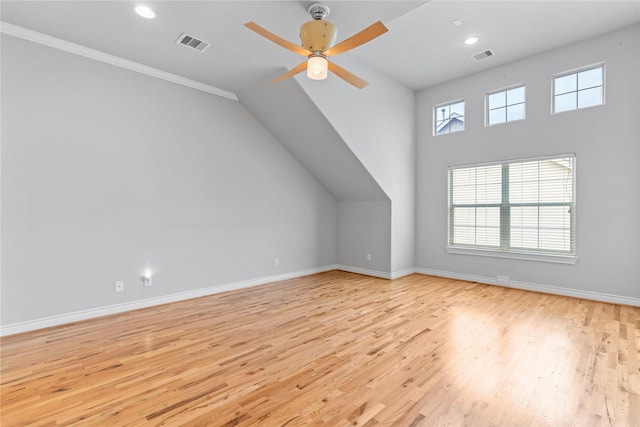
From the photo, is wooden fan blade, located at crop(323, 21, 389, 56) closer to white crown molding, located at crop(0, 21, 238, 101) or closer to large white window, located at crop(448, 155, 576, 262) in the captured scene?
white crown molding, located at crop(0, 21, 238, 101)

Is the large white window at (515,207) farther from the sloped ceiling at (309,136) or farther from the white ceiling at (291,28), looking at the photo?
the white ceiling at (291,28)

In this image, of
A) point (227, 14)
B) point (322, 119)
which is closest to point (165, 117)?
point (227, 14)

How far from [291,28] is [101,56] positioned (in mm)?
2387

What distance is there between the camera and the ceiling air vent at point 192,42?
3398mm

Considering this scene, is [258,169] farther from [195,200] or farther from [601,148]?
[601,148]

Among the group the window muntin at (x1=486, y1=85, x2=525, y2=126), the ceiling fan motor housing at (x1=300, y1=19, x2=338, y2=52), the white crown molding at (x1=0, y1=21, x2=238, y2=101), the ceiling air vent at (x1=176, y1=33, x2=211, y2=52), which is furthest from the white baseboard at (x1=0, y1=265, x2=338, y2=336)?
the window muntin at (x1=486, y1=85, x2=525, y2=126)

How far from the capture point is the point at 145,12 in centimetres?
296

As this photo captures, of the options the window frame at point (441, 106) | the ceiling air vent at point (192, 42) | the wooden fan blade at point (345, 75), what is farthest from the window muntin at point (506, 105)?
the ceiling air vent at point (192, 42)

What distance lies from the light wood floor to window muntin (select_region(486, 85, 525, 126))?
3003 millimetres

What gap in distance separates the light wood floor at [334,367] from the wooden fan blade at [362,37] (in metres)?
2.69

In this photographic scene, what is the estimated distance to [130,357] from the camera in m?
2.64

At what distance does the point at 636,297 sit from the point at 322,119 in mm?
4808

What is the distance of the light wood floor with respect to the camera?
1884mm

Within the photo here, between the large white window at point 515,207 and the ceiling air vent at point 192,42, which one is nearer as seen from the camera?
the ceiling air vent at point 192,42
